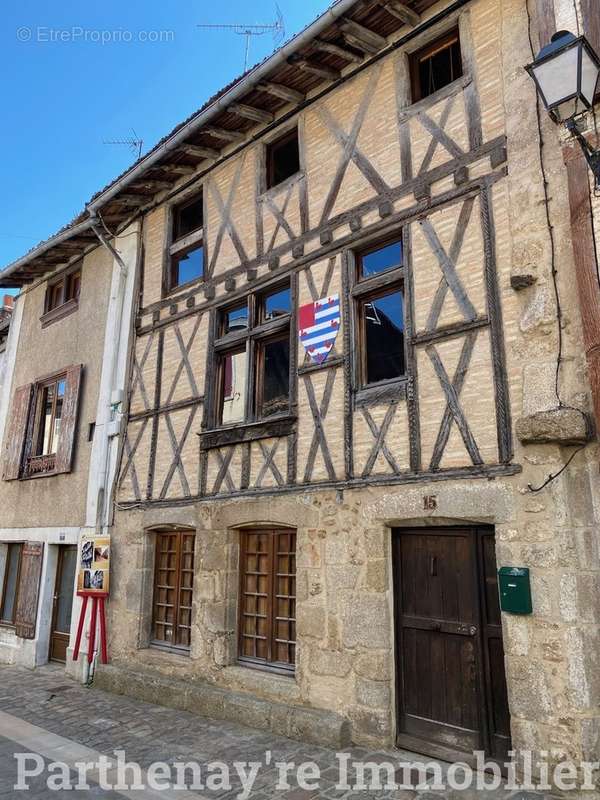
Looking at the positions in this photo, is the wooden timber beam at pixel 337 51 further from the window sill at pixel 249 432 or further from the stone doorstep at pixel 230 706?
the stone doorstep at pixel 230 706

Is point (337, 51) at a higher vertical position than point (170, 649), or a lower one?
higher

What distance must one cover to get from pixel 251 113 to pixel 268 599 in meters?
5.65

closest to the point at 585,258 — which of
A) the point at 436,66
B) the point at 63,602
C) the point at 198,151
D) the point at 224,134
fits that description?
the point at 436,66

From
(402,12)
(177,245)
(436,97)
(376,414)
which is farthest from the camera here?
(177,245)

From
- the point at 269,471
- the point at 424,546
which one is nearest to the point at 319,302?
the point at 269,471

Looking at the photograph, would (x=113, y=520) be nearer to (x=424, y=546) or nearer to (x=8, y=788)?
(x=8, y=788)

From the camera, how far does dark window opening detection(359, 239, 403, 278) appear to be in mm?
5551

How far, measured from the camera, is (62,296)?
10.1 m

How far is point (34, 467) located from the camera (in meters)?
9.35

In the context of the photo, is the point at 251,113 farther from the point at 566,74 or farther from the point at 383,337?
the point at 566,74

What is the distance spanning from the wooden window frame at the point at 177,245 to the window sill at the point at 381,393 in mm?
3421

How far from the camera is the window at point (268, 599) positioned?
5.71 meters

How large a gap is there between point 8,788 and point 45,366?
711cm

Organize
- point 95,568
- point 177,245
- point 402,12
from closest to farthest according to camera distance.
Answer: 1. point 402,12
2. point 95,568
3. point 177,245
